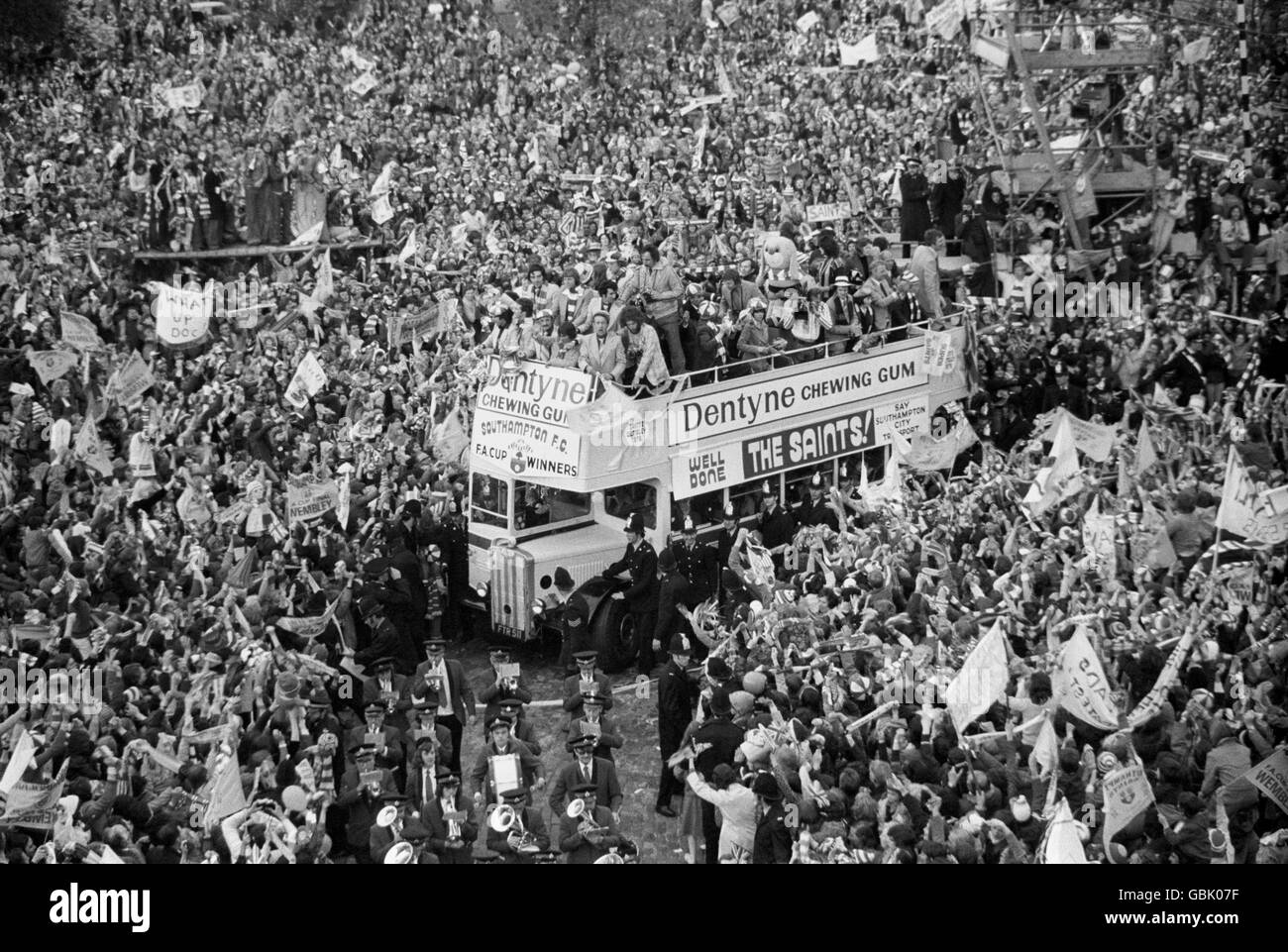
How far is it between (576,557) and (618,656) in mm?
984

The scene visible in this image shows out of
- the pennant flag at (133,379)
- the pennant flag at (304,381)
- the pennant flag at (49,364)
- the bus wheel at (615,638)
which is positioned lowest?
the bus wheel at (615,638)

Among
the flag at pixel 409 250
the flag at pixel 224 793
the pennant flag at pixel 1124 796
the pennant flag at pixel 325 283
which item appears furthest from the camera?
the flag at pixel 409 250

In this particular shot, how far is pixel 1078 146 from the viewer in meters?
22.6

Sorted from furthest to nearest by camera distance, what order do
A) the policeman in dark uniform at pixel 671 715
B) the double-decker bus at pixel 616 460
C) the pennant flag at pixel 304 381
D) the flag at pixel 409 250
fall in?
the flag at pixel 409 250 < the pennant flag at pixel 304 381 < the double-decker bus at pixel 616 460 < the policeman in dark uniform at pixel 671 715

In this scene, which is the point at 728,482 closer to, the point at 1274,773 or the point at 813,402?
the point at 813,402

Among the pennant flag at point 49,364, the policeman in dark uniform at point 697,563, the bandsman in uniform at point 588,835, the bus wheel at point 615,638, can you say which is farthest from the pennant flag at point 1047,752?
the pennant flag at point 49,364

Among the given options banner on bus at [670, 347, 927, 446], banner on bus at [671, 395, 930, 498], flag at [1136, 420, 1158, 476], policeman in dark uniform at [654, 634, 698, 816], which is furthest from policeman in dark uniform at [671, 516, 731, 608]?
flag at [1136, 420, 1158, 476]

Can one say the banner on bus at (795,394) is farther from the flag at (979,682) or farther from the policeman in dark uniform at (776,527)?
the flag at (979,682)

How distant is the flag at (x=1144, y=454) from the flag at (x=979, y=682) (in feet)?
Answer: 14.4

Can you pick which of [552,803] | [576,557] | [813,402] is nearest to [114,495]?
[576,557]

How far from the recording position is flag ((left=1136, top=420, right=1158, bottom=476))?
56.0 feet

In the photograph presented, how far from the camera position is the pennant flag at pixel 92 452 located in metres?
19.7
